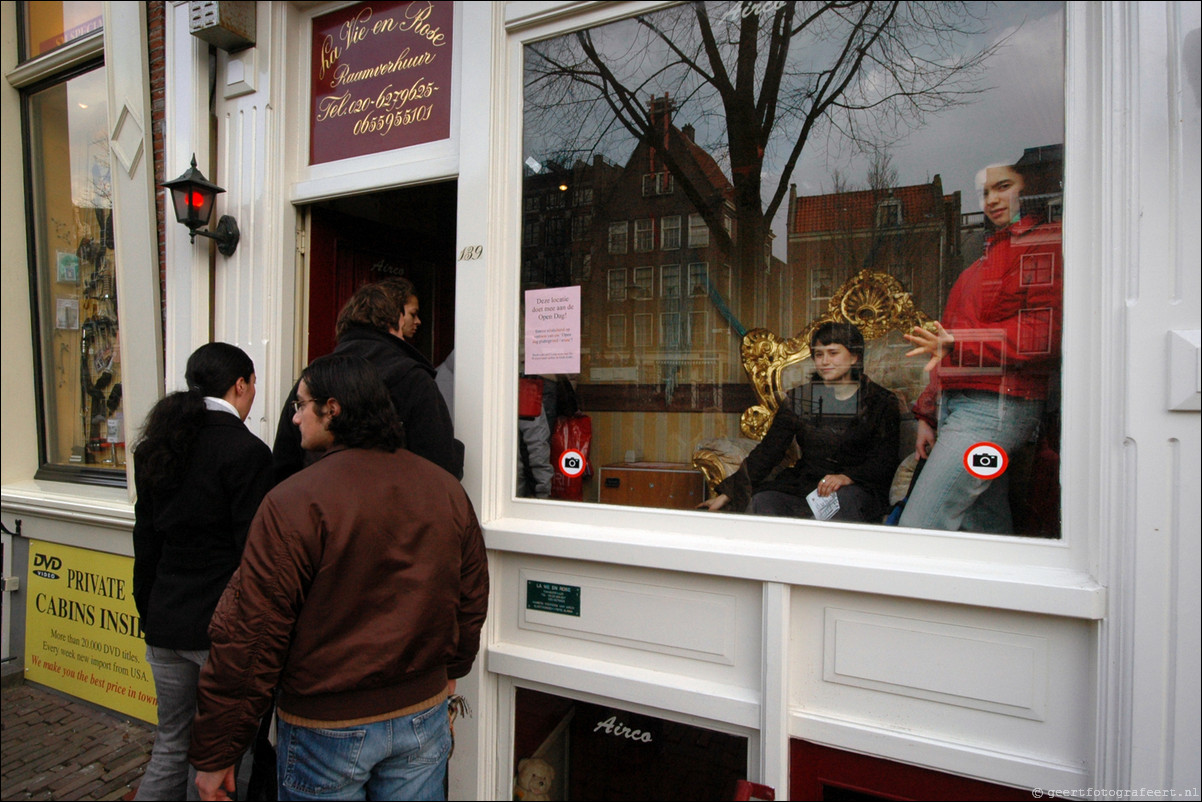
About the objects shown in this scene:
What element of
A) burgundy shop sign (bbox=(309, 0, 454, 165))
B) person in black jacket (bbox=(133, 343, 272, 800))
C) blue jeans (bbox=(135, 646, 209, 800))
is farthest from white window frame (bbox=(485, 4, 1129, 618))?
burgundy shop sign (bbox=(309, 0, 454, 165))

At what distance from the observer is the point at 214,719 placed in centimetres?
170

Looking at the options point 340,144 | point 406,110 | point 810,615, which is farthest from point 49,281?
point 810,615

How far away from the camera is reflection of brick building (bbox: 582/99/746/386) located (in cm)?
293

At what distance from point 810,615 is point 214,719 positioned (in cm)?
181

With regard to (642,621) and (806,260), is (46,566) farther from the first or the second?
(806,260)

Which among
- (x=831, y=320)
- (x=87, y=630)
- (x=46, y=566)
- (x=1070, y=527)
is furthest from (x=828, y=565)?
(x=46, y=566)

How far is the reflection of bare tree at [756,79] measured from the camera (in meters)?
2.47

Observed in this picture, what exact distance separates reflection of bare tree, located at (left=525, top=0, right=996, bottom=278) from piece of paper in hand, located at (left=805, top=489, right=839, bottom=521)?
3.65ft

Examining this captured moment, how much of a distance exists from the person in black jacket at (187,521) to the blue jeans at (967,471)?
2.27 m

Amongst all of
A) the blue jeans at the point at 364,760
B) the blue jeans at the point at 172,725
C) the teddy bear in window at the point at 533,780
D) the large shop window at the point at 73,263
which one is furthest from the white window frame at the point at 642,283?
the large shop window at the point at 73,263

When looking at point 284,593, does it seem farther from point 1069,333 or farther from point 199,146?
point 199,146

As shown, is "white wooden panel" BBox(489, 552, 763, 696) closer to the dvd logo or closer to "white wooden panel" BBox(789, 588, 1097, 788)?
"white wooden panel" BBox(789, 588, 1097, 788)

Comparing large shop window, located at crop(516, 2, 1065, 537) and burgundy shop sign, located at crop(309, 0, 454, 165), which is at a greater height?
burgundy shop sign, located at crop(309, 0, 454, 165)

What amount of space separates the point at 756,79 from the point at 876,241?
0.85 meters
